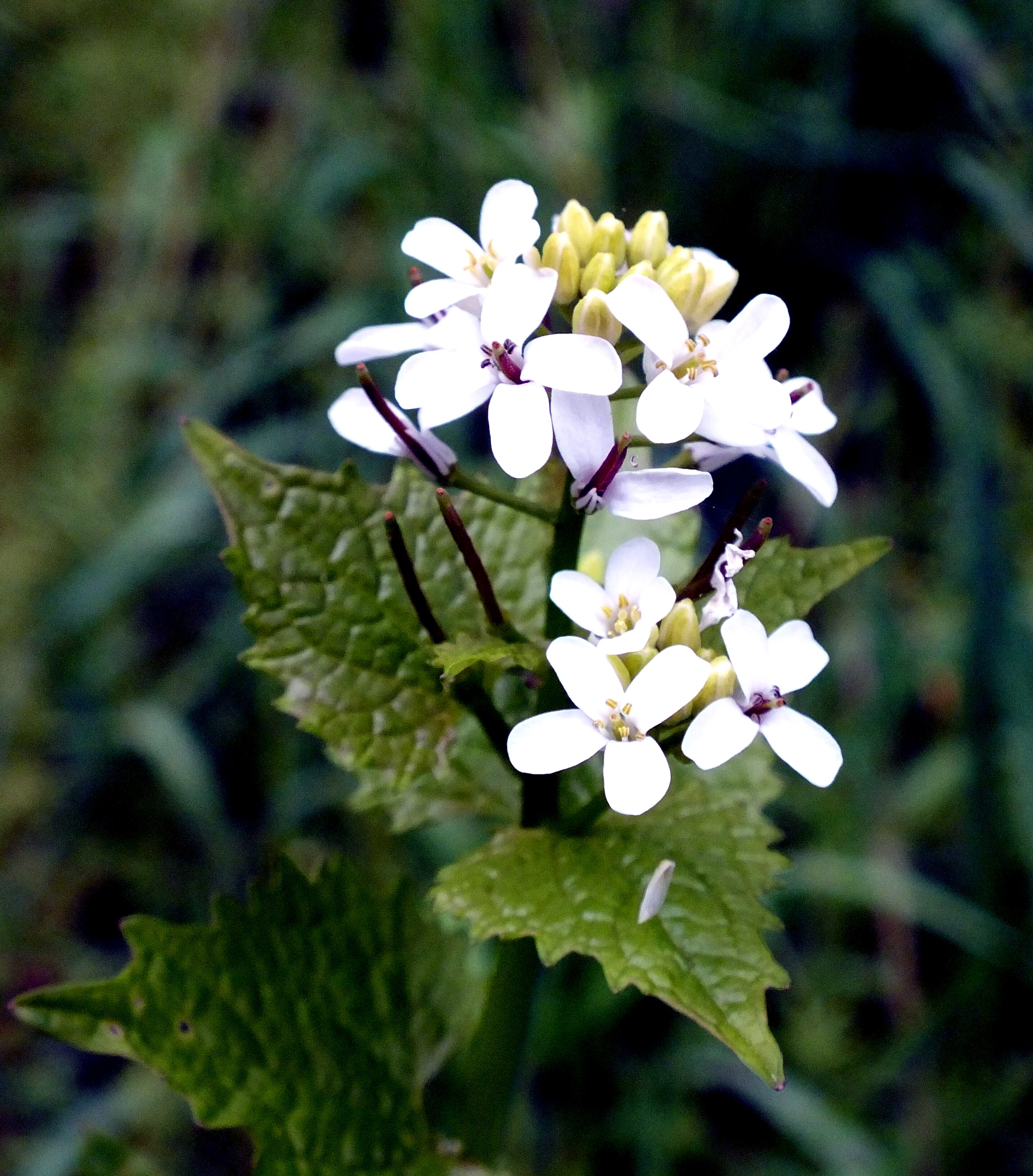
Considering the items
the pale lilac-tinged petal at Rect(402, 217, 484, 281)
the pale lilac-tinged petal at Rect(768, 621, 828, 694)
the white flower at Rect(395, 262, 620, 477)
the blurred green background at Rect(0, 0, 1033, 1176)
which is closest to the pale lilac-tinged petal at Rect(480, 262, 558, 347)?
the white flower at Rect(395, 262, 620, 477)

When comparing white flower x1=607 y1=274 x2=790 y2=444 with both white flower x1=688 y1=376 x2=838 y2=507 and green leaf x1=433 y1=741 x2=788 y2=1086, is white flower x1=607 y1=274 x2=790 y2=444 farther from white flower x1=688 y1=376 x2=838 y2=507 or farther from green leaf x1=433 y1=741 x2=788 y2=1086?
green leaf x1=433 y1=741 x2=788 y2=1086

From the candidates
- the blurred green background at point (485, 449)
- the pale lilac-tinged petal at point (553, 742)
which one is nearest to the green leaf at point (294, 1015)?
the pale lilac-tinged petal at point (553, 742)

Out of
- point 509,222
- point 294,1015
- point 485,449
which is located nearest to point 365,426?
point 509,222

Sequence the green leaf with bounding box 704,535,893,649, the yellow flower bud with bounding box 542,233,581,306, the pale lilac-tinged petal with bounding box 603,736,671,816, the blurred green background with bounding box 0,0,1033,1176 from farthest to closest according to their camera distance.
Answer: the blurred green background with bounding box 0,0,1033,1176 < the green leaf with bounding box 704,535,893,649 < the yellow flower bud with bounding box 542,233,581,306 < the pale lilac-tinged petal with bounding box 603,736,671,816

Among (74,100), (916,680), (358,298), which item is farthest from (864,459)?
(74,100)

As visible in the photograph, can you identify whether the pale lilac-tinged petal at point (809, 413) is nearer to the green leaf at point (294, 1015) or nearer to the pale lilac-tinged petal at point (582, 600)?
the pale lilac-tinged petal at point (582, 600)

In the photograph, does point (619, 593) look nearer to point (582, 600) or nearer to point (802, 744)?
point (582, 600)

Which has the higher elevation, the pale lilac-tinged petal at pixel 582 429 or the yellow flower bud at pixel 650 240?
the yellow flower bud at pixel 650 240
